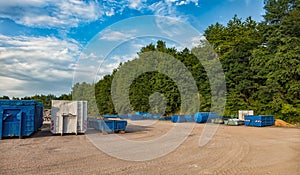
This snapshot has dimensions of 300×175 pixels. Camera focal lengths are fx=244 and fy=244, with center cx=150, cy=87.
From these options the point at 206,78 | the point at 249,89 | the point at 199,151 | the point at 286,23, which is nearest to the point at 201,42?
the point at 206,78

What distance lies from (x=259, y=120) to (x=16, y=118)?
2280 cm

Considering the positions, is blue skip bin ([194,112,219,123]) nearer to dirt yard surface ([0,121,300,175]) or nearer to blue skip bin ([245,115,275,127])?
blue skip bin ([245,115,275,127])

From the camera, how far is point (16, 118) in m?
13.8

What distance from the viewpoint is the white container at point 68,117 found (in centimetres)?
1529

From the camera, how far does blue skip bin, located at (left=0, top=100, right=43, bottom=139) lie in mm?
13445

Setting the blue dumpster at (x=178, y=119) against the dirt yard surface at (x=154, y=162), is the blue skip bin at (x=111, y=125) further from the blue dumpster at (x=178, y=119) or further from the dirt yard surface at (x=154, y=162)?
the blue dumpster at (x=178, y=119)

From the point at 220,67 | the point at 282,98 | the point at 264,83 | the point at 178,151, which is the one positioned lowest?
the point at 178,151

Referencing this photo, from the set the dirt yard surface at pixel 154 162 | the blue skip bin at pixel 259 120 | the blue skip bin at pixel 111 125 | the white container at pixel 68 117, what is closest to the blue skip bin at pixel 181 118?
the blue skip bin at pixel 259 120

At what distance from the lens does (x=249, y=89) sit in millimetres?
35000

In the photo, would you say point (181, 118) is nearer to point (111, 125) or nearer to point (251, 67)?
point (251, 67)

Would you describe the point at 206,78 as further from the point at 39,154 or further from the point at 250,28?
the point at 39,154

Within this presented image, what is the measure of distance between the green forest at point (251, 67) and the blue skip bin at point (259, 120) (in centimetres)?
272

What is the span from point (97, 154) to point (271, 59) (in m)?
27.8

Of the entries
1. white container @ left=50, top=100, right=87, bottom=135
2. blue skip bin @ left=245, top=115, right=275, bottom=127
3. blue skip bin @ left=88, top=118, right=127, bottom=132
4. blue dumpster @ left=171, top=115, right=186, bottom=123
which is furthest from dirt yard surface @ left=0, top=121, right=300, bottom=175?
blue dumpster @ left=171, top=115, right=186, bottom=123
